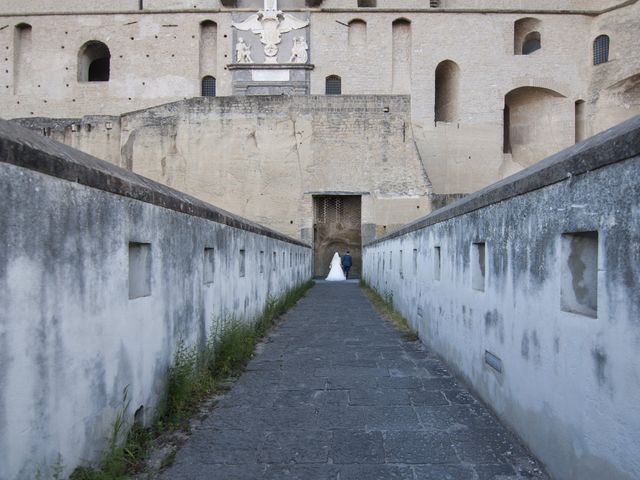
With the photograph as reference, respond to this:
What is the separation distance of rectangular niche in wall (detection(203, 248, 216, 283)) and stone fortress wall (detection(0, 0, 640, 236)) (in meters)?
23.9

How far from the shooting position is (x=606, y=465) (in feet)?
6.97

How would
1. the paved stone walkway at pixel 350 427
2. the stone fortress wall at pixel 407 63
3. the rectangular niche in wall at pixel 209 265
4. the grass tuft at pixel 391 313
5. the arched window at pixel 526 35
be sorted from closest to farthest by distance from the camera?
the paved stone walkway at pixel 350 427 → the rectangular niche in wall at pixel 209 265 → the grass tuft at pixel 391 313 → the stone fortress wall at pixel 407 63 → the arched window at pixel 526 35

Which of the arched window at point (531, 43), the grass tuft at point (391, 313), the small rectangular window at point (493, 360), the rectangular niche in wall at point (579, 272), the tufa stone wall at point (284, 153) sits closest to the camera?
the rectangular niche in wall at point (579, 272)

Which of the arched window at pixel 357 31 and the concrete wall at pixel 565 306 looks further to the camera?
the arched window at pixel 357 31

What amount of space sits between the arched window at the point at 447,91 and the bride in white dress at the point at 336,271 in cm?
1335

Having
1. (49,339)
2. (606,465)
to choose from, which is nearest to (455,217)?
(606,465)

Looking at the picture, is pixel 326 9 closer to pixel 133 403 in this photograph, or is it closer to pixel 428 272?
pixel 428 272

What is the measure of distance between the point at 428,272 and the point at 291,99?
15.8m

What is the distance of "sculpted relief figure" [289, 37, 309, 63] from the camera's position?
92.6ft

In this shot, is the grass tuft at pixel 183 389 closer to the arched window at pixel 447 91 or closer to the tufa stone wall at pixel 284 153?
the tufa stone wall at pixel 284 153

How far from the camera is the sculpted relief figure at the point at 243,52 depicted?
2827 cm

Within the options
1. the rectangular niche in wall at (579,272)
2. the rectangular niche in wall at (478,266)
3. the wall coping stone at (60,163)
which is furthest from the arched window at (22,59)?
the rectangular niche in wall at (579,272)

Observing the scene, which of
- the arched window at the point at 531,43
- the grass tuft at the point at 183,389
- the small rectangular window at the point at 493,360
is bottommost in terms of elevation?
the grass tuft at the point at 183,389

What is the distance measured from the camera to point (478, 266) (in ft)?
14.0
